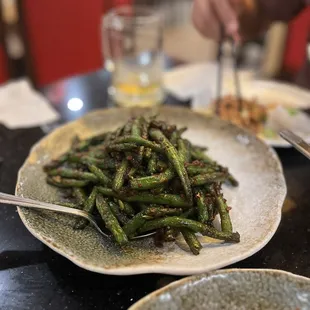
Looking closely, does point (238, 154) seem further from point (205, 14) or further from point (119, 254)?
point (205, 14)

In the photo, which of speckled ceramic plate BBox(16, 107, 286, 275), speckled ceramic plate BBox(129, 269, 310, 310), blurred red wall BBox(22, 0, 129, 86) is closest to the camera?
speckled ceramic plate BBox(129, 269, 310, 310)

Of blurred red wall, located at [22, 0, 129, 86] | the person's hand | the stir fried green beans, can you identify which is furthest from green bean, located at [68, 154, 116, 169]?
blurred red wall, located at [22, 0, 129, 86]

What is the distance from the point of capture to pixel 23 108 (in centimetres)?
200

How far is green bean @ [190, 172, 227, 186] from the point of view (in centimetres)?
124

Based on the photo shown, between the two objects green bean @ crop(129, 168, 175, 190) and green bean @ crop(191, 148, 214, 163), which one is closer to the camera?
green bean @ crop(129, 168, 175, 190)

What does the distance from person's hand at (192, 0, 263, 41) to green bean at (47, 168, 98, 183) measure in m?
1.05

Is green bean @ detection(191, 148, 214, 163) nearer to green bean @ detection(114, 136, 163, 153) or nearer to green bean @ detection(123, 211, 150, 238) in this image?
green bean @ detection(114, 136, 163, 153)

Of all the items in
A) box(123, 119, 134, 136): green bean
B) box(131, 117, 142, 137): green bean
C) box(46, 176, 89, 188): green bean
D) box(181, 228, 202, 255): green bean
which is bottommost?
box(181, 228, 202, 255): green bean

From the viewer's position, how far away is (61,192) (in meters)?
1.38

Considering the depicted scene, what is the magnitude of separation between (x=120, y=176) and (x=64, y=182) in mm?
223

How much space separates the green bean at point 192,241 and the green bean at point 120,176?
22 cm

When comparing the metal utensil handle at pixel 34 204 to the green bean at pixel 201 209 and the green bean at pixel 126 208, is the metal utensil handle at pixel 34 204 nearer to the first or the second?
the green bean at pixel 126 208

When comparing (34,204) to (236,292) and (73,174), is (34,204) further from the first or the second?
(236,292)

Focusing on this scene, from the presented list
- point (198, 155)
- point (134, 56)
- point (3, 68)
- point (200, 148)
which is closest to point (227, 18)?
point (134, 56)
